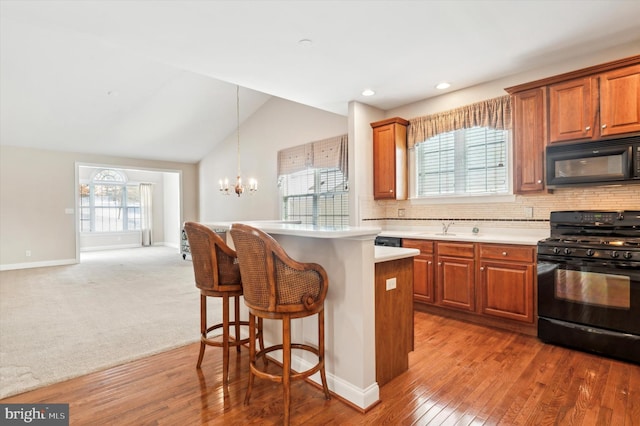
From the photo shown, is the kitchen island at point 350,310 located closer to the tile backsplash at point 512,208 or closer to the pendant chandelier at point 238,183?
the tile backsplash at point 512,208

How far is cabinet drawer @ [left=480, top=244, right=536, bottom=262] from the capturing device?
3062 millimetres

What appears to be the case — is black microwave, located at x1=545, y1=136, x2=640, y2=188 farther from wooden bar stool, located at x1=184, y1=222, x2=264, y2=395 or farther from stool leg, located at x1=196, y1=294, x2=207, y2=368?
stool leg, located at x1=196, y1=294, x2=207, y2=368

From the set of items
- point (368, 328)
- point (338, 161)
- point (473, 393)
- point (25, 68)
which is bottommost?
point (473, 393)

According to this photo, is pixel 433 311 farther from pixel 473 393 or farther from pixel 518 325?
pixel 473 393

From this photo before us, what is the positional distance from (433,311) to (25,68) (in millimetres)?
6496

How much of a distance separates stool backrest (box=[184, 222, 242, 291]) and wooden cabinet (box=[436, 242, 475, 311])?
7.67 feet

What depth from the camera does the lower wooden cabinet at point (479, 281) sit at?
3092mm

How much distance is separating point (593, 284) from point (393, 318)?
1.79 meters

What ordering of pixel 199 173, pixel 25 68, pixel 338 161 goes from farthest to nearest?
pixel 199 173 → pixel 338 161 → pixel 25 68

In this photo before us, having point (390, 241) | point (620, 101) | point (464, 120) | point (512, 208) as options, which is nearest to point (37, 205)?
point (390, 241)

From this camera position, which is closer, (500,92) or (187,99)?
(500,92)

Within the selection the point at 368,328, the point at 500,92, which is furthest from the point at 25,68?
the point at 500,92

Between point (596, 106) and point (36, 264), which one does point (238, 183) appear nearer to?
point (596, 106)

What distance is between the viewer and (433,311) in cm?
380
